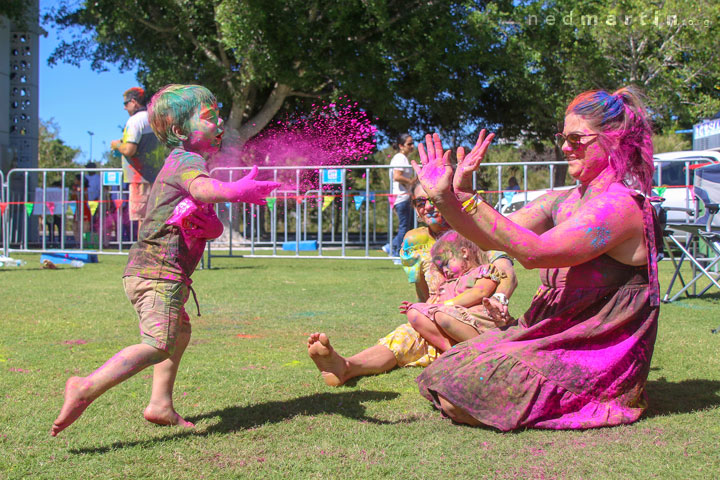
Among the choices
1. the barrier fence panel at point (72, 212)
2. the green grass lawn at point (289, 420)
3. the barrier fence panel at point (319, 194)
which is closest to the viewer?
the green grass lawn at point (289, 420)

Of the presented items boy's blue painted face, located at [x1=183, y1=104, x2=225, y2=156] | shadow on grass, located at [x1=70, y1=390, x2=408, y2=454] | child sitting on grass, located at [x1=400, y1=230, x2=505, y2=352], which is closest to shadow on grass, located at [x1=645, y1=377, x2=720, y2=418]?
child sitting on grass, located at [x1=400, y1=230, x2=505, y2=352]

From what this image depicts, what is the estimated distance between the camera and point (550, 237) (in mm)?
2607

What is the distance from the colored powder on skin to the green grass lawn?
4.21m

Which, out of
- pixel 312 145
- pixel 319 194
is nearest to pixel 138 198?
pixel 312 145

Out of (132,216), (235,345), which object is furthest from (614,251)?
(132,216)

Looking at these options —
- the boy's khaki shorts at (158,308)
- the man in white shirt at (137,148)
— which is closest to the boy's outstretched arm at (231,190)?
the boy's khaki shorts at (158,308)

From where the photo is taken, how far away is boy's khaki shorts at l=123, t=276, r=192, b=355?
9.06 ft

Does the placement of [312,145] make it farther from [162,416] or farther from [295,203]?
[162,416]

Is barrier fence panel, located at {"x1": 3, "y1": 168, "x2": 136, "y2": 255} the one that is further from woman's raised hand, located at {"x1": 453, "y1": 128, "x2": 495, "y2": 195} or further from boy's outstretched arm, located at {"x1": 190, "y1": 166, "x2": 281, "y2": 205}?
woman's raised hand, located at {"x1": 453, "y1": 128, "x2": 495, "y2": 195}

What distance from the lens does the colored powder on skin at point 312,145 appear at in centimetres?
962

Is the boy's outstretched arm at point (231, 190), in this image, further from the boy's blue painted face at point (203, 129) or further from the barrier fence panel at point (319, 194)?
the barrier fence panel at point (319, 194)

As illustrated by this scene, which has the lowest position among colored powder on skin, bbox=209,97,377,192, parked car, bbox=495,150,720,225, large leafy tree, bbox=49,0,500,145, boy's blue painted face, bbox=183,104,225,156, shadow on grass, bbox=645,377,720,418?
shadow on grass, bbox=645,377,720,418

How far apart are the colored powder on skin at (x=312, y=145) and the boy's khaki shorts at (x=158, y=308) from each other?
6446mm

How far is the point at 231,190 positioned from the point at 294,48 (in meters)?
14.7
